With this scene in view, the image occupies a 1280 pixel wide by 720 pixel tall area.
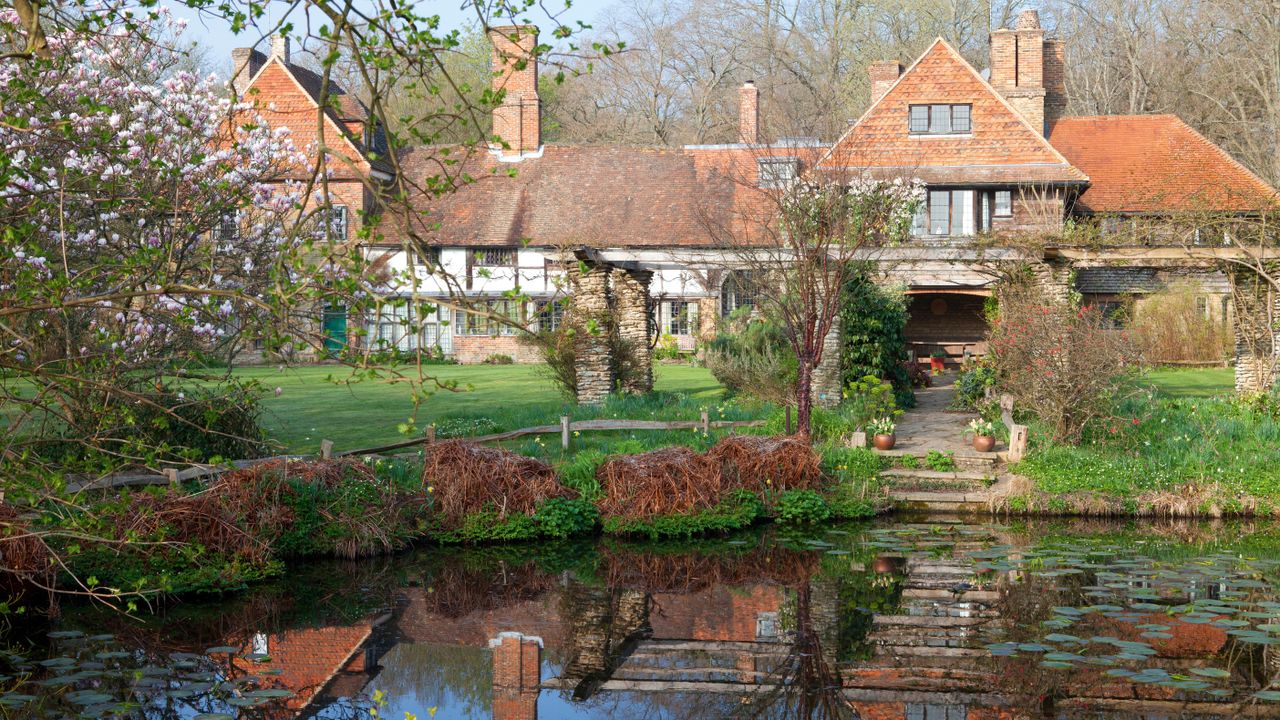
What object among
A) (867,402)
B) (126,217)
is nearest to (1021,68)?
(867,402)

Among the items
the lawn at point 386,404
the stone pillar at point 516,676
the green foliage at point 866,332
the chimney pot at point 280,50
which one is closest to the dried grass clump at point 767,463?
the lawn at point 386,404

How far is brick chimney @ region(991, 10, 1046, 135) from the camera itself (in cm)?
3161

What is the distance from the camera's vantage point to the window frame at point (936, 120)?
3017 cm

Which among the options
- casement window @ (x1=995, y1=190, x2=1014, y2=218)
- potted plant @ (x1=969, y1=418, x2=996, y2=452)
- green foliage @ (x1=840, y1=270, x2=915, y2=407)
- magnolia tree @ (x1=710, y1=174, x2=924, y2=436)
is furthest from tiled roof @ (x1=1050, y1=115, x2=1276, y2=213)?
potted plant @ (x1=969, y1=418, x2=996, y2=452)

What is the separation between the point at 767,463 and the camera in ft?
45.3

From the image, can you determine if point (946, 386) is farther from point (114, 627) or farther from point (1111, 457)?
point (114, 627)

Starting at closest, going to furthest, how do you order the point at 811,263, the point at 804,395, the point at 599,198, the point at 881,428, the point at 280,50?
the point at 804,395 → the point at 811,263 → the point at 881,428 → the point at 599,198 → the point at 280,50

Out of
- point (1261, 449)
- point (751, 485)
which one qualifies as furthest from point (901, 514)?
point (1261, 449)

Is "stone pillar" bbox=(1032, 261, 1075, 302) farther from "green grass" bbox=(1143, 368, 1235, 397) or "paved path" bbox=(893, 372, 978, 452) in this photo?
"green grass" bbox=(1143, 368, 1235, 397)

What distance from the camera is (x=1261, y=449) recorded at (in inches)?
576

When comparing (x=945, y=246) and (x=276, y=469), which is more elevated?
(x=945, y=246)

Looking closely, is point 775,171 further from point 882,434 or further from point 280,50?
point 280,50

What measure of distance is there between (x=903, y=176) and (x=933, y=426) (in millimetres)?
12538

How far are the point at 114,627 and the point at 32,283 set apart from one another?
438 cm
